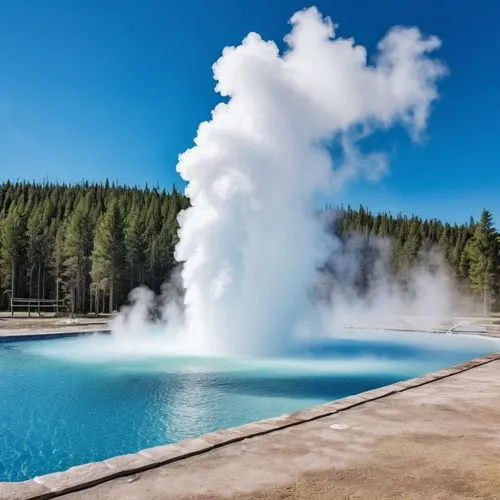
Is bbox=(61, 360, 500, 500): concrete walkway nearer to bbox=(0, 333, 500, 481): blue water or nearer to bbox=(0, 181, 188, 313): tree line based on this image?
bbox=(0, 333, 500, 481): blue water

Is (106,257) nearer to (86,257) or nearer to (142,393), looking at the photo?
(86,257)

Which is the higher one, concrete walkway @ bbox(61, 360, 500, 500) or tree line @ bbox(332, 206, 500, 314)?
tree line @ bbox(332, 206, 500, 314)

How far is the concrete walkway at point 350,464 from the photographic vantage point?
4.38 metres

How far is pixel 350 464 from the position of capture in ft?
16.8

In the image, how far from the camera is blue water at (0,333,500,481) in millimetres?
7828

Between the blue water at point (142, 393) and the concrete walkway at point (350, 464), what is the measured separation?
2574mm

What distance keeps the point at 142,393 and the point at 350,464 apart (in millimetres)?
7261

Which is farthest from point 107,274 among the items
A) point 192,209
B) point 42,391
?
point 42,391

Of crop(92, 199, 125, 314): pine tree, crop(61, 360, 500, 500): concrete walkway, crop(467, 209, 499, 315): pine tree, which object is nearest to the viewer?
crop(61, 360, 500, 500): concrete walkway

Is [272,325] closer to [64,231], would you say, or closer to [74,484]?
[74,484]

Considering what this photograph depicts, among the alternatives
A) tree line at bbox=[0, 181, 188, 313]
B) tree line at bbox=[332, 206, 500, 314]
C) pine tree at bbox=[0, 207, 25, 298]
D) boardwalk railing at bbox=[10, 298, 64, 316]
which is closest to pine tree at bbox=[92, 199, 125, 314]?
tree line at bbox=[0, 181, 188, 313]

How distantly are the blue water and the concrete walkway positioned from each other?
2.57 metres

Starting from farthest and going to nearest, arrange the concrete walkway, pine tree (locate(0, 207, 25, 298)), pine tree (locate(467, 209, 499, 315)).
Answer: pine tree (locate(467, 209, 499, 315)), pine tree (locate(0, 207, 25, 298)), the concrete walkway

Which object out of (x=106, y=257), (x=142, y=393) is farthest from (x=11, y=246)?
(x=142, y=393)
